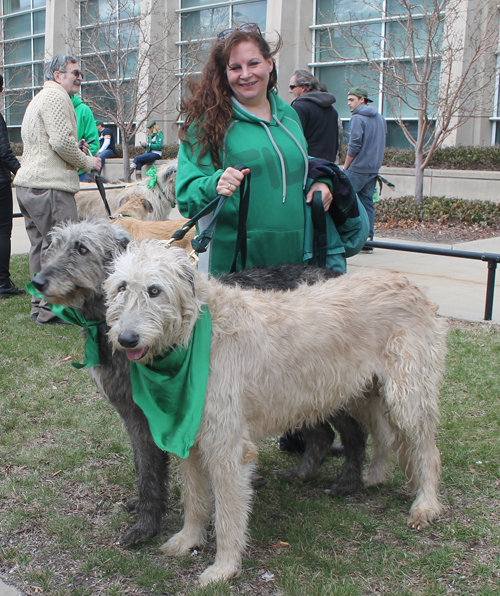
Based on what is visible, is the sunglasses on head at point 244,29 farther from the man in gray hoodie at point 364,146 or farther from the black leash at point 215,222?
the man in gray hoodie at point 364,146

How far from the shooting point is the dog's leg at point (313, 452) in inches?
160

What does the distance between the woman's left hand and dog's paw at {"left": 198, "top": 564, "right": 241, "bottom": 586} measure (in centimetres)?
214

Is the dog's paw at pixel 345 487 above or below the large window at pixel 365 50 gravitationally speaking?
below

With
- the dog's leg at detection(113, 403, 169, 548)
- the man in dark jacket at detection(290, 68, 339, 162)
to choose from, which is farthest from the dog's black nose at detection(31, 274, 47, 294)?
the man in dark jacket at detection(290, 68, 339, 162)

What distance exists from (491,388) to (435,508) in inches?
80.8

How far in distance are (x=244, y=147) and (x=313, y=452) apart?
2.03 meters

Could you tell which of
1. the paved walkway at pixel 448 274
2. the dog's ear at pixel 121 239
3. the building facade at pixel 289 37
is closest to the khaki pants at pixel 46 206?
the dog's ear at pixel 121 239

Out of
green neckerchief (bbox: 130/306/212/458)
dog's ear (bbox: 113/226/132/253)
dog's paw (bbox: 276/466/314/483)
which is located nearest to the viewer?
green neckerchief (bbox: 130/306/212/458)

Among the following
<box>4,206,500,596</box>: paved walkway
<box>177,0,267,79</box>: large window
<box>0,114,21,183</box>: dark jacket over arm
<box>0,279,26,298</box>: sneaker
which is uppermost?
<box>177,0,267,79</box>: large window

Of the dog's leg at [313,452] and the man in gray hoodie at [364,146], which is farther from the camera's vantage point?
the man in gray hoodie at [364,146]

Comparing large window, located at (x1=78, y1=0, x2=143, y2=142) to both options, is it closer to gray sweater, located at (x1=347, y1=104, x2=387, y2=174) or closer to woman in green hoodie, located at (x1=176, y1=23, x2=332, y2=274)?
gray sweater, located at (x1=347, y1=104, x2=387, y2=174)

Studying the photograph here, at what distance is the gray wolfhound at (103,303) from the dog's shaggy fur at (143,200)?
442cm

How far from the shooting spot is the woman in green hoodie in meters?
3.55

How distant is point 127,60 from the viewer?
68.1ft
